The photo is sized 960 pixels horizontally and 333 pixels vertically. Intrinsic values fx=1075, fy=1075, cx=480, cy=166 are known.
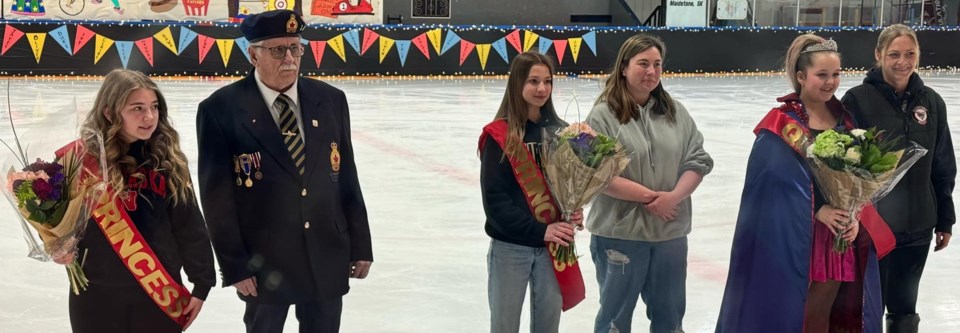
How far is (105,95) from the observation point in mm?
3002

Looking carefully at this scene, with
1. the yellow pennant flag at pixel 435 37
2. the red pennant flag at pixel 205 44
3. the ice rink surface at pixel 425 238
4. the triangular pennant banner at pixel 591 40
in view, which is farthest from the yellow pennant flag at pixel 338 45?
the ice rink surface at pixel 425 238

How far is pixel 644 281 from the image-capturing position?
12.2ft

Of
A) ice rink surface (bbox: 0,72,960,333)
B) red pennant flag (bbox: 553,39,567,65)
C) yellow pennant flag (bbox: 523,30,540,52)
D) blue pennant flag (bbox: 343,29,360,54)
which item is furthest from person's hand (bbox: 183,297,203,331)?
red pennant flag (bbox: 553,39,567,65)

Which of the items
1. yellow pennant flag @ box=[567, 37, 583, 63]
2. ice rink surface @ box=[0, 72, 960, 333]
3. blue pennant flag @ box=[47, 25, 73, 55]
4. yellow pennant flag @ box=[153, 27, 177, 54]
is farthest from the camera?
yellow pennant flag @ box=[567, 37, 583, 63]

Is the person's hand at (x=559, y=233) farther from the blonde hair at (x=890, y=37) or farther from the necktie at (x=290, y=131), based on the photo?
the blonde hair at (x=890, y=37)

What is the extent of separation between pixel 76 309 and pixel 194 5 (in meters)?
15.0

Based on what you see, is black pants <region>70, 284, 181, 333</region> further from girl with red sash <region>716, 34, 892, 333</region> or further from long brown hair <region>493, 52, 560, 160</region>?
girl with red sash <region>716, 34, 892, 333</region>

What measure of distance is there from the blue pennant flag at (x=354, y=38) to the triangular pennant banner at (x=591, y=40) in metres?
3.99

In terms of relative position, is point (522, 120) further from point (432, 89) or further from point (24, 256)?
point (432, 89)

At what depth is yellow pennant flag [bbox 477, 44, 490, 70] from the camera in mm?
18297

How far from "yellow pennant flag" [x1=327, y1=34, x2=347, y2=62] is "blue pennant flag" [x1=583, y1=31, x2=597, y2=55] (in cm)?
428

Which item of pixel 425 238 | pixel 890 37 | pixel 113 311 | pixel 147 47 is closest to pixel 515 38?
pixel 147 47

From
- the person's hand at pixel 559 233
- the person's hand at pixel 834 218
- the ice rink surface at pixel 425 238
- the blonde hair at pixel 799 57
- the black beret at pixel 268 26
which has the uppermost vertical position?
the black beret at pixel 268 26

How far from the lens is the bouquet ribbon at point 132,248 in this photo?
2938mm
